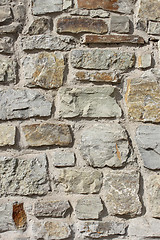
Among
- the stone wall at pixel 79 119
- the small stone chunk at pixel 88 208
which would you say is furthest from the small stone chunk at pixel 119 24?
the small stone chunk at pixel 88 208

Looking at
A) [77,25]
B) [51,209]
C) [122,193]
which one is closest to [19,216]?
[51,209]

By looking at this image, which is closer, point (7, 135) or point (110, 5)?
point (7, 135)

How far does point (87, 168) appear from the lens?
131cm

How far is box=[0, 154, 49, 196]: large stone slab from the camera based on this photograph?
1.28m

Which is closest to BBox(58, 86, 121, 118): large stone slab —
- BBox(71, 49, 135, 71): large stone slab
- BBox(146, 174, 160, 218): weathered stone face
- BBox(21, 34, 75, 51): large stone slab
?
BBox(71, 49, 135, 71): large stone slab

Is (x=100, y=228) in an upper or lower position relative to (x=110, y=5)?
lower

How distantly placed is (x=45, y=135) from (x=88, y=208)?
1.33 ft

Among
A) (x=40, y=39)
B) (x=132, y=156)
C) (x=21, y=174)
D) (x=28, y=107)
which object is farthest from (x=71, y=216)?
(x=40, y=39)

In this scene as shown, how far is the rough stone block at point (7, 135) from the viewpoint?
1.30 m

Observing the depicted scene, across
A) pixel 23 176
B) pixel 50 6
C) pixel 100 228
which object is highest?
pixel 50 6

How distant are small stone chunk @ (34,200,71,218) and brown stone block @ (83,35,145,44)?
822 millimetres

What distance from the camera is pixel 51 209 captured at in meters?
1.26

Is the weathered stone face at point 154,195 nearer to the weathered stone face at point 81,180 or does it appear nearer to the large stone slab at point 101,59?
the weathered stone face at point 81,180

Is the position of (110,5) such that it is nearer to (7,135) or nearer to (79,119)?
(79,119)
